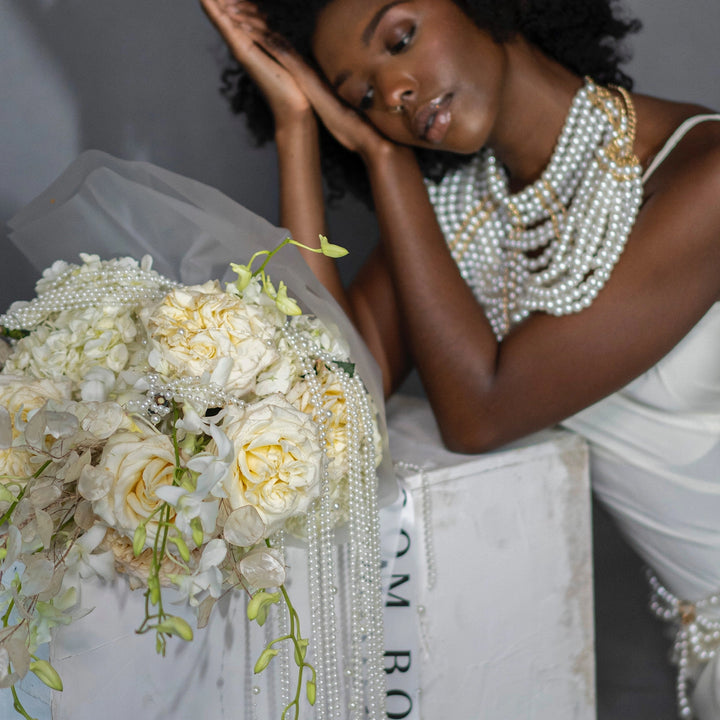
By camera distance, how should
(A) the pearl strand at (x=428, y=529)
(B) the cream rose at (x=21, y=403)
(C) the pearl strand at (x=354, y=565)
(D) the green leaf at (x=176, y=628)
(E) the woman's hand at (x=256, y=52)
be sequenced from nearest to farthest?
(D) the green leaf at (x=176, y=628) → (B) the cream rose at (x=21, y=403) → (C) the pearl strand at (x=354, y=565) → (A) the pearl strand at (x=428, y=529) → (E) the woman's hand at (x=256, y=52)

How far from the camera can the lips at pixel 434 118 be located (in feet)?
3.76

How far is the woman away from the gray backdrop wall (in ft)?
0.39

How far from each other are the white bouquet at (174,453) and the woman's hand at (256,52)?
532 millimetres

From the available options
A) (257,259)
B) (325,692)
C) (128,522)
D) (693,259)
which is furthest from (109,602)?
(693,259)

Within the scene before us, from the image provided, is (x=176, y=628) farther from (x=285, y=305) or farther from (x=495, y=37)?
(x=495, y=37)

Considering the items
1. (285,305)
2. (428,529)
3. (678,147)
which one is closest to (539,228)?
(678,147)

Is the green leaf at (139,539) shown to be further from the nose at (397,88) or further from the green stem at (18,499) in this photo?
the nose at (397,88)

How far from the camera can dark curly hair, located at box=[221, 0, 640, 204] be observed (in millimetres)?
1208

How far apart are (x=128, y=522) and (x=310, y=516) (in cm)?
20

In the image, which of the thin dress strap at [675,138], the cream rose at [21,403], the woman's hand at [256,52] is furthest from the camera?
the woman's hand at [256,52]

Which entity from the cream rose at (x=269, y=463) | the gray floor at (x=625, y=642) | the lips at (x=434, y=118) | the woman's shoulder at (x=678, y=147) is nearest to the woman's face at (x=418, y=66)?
the lips at (x=434, y=118)

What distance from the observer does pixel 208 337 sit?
0.70 meters

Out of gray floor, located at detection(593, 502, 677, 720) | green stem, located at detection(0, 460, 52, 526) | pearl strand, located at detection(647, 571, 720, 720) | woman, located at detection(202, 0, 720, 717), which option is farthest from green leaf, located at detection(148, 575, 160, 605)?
gray floor, located at detection(593, 502, 677, 720)

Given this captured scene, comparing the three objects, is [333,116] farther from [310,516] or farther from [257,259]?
[310,516]
